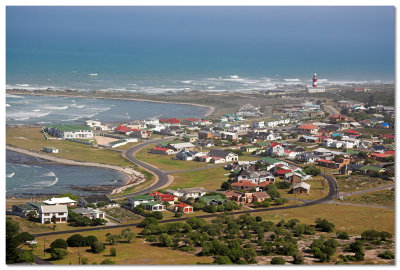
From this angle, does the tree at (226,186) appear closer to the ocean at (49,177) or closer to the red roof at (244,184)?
the red roof at (244,184)

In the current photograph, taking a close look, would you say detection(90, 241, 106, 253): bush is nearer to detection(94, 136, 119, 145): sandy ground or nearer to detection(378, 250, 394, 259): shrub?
detection(378, 250, 394, 259): shrub

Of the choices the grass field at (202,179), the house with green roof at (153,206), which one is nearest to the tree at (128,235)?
the house with green roof at (153,206)

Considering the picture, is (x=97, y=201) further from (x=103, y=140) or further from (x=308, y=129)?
(x=308, y=129)

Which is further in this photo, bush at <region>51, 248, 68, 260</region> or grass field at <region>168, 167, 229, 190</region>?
grass field at <region>168, 167, 229, 190</region>

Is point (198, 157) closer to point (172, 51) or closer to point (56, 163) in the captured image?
point (56, 163)

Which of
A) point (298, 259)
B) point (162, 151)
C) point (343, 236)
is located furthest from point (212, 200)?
point (162, 151)

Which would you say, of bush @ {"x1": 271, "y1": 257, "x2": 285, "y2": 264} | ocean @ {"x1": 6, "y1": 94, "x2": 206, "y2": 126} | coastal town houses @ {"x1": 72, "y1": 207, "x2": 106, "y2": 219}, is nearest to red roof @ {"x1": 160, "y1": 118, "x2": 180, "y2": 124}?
ocean @ {"x1": 6, "y1": 94, "x2": 206, "y2": 126}
